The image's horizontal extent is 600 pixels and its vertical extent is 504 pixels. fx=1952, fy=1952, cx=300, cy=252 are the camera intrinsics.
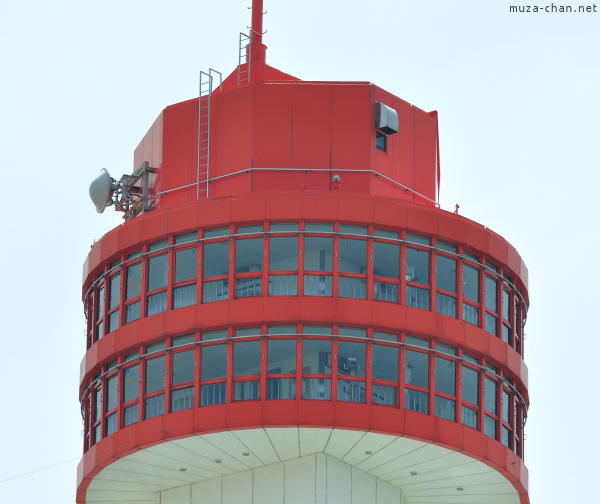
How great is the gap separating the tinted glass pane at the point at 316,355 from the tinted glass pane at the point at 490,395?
743cm

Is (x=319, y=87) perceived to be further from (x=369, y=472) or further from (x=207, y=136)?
(x=369, y=472)

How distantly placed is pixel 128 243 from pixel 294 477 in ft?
39.3

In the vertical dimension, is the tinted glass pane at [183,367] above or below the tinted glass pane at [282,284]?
below

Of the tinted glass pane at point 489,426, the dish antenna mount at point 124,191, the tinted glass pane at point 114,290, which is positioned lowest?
the tinted glass pane at point 489,426

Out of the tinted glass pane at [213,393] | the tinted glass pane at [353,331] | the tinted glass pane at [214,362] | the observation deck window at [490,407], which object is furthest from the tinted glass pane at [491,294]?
the tinted glass pane at [213,393]

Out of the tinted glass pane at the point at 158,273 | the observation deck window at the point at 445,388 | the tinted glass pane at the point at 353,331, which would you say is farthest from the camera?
the tinted glass pane at the point at 158,273

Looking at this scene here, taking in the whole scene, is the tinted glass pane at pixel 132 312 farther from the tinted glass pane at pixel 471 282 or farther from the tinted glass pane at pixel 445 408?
the tinted glass pane at pixel 471 282

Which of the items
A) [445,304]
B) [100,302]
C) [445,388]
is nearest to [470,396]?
[445,388]

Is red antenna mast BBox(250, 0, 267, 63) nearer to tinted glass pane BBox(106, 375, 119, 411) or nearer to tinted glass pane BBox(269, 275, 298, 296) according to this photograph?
tinted glass pane BBox(269, 275, 298, 296)

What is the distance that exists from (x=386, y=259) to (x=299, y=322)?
182 inches

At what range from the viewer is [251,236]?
79375 mm

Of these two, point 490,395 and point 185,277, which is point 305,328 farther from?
point 490,395

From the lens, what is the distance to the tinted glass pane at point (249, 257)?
79062 millimetres

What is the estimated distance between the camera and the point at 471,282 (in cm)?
8150
